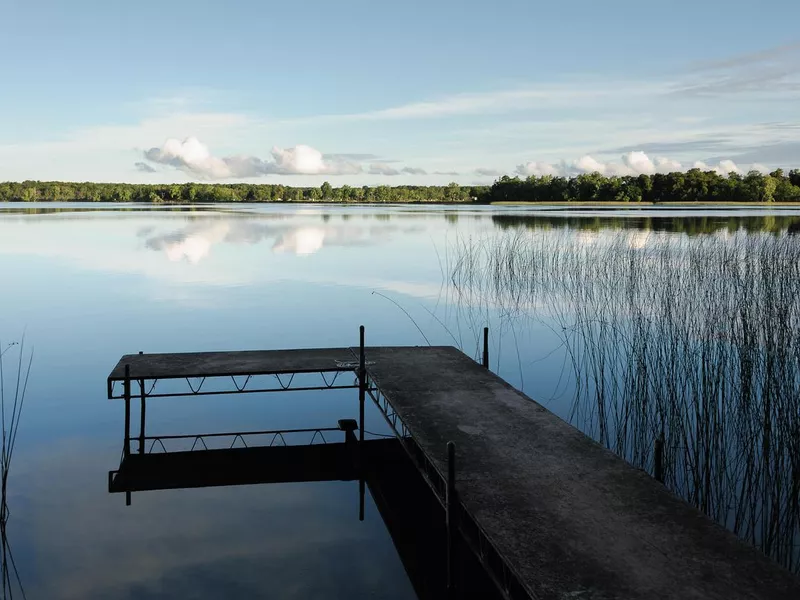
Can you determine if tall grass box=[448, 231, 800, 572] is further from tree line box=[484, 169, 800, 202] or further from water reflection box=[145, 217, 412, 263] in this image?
tree line box=[484, 169, 800, 202]

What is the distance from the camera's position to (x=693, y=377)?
705 cm

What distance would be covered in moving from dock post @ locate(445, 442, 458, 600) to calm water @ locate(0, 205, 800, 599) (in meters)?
0.54

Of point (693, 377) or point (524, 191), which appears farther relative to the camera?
point (524, 191)

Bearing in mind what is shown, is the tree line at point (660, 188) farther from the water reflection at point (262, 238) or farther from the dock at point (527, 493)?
the dock at point (527, 493)

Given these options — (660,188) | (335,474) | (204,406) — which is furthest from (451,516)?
(660,188)

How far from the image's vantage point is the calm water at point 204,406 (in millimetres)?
4789

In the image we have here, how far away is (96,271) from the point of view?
2120 cm

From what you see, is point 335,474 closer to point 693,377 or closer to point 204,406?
point 204,406

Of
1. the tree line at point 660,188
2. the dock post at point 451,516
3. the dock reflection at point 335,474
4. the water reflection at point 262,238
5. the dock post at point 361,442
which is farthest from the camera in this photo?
the tree line at point 660,188

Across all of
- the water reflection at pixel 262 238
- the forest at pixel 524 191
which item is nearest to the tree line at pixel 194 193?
the forest at pixel 524 191

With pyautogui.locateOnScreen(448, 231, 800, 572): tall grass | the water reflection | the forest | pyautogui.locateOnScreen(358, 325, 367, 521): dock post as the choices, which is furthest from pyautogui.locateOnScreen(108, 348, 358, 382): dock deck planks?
the forest

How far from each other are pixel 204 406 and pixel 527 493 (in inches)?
212

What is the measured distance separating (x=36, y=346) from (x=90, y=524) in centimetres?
746

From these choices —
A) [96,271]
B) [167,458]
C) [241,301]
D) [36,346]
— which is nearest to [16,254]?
[96,271]
